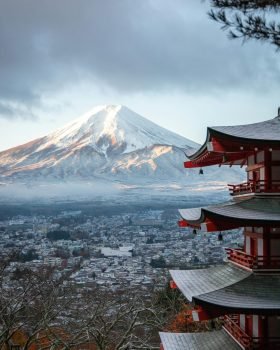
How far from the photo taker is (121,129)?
149 m

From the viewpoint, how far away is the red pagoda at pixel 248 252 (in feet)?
32.8

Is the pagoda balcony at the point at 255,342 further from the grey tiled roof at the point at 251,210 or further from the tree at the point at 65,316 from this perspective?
the tree at the point at 65,316

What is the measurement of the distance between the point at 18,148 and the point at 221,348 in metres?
140

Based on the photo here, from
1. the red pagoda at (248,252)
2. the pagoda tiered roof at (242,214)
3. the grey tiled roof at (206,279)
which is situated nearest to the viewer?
the red pagoda at (248,252)

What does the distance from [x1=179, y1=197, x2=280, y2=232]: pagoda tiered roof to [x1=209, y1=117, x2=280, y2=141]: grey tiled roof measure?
1183 mm

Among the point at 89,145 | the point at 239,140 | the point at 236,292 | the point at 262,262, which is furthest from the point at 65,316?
the point at 89,145

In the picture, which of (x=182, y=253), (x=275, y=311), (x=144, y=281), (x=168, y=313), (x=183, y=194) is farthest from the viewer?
(x=183, y=194)

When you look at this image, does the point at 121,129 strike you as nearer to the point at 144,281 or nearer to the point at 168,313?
the point at 144,281

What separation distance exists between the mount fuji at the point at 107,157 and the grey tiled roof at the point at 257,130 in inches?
4617

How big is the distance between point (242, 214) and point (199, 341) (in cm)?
372

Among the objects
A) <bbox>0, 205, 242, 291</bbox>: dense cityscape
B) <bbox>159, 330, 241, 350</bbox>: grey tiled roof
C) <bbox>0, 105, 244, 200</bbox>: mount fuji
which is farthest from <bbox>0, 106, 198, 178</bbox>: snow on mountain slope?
<bbox>159, 330, 241, 350</bbox>: grey tiled roof

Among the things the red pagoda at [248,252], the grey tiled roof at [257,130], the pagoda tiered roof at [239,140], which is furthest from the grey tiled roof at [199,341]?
the grey tiled roof at [257,130]

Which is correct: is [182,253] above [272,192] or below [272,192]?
below

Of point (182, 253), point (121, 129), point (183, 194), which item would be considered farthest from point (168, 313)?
point (121, 129)
